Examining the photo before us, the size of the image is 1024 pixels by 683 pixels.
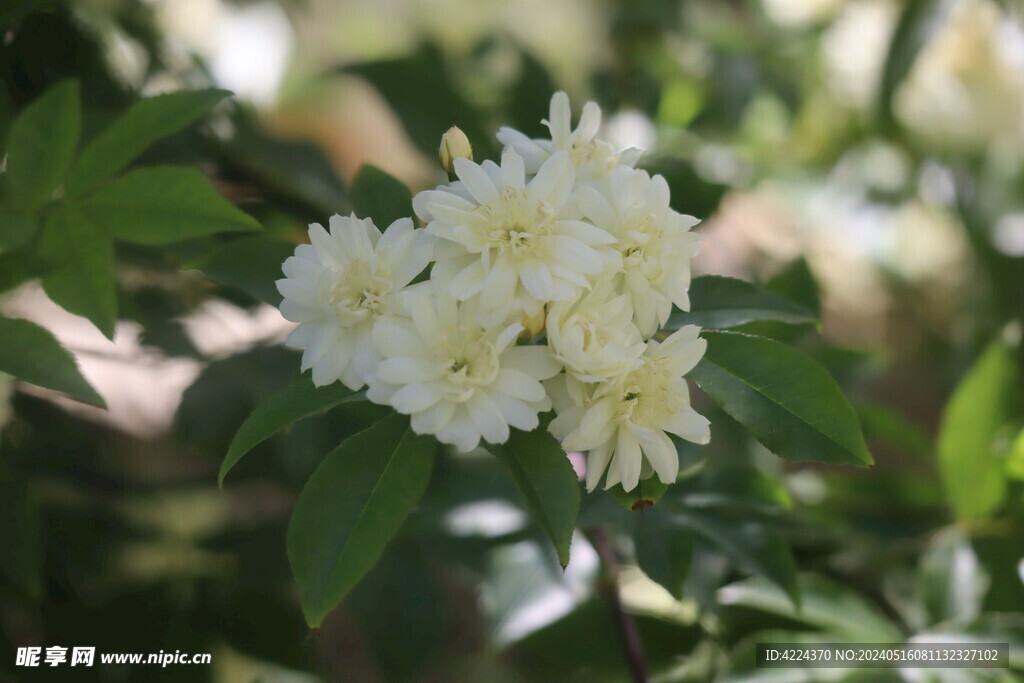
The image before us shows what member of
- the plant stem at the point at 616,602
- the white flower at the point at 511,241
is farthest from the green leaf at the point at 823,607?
the white flower at the point at 511,241

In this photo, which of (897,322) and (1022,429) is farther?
(897,322)

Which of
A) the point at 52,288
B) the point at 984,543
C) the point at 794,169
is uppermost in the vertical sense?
the point at 794,169

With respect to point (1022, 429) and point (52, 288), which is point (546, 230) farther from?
point (1022, 429)

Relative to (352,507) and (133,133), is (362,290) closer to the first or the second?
(352,507)

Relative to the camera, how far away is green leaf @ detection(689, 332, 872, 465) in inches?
16.4

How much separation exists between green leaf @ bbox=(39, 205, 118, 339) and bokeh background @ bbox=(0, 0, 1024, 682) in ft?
0.24

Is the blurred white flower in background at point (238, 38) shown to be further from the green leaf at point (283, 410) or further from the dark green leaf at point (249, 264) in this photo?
the green leaf at point (283, 410)

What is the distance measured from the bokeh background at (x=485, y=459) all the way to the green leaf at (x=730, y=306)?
10 centimetres

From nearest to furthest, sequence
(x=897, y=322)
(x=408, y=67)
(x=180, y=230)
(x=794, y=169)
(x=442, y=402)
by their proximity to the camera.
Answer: (x=442, y=402)
(x=180, y=230)
(x=408, y=67)
(x=794, y=169)
(x=897, y=322)

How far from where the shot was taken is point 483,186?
39 centimetres

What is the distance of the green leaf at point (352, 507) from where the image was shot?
373 mm

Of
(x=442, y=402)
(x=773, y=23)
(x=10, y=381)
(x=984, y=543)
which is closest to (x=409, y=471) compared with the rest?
(x=442, y=402)

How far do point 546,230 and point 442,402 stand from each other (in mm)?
97

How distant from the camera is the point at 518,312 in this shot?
1.25ft
